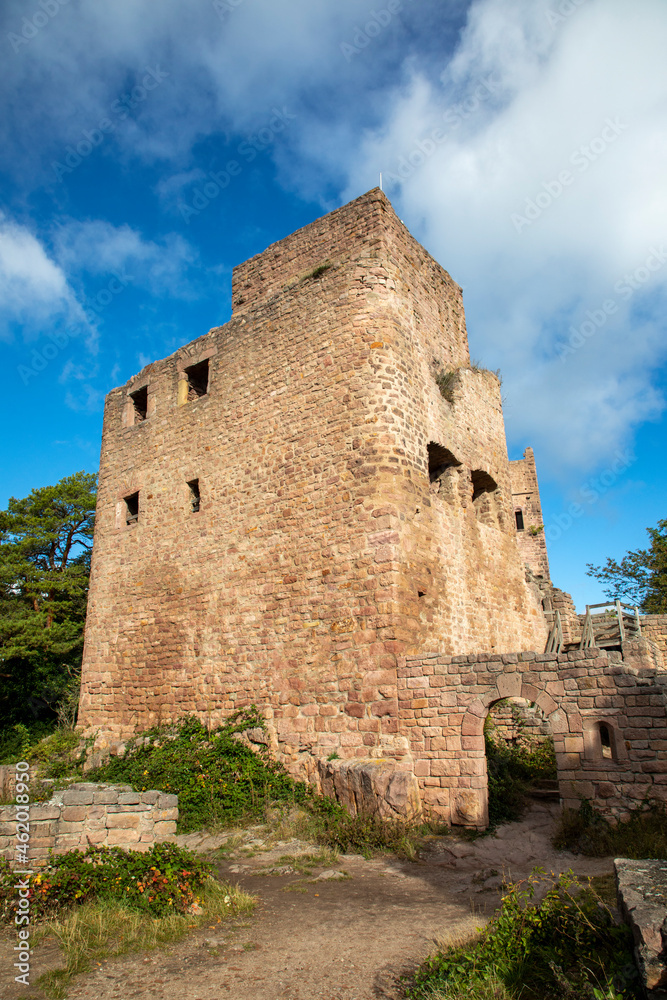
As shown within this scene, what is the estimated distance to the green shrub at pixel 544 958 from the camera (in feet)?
10.7

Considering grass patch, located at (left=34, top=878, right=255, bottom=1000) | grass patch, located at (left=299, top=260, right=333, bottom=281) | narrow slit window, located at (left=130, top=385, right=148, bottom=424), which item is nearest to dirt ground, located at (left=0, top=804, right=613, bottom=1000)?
grass patch, located at (left=34, top=878, right=255, bottom=1000)

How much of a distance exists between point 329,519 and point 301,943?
6.04 meters

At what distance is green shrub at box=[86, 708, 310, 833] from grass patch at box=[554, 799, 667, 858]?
353 centimetres

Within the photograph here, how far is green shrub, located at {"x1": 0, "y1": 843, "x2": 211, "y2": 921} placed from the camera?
203 inches

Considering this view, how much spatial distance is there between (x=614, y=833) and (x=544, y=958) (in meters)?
3.93

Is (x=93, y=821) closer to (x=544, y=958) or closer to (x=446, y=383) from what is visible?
(x=544, y=958)

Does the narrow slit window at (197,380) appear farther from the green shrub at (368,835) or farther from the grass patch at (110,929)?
the grass patch at (110,929)

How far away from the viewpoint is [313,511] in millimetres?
10172

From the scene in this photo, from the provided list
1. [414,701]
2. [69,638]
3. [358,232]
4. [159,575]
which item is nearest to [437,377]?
[358,232]

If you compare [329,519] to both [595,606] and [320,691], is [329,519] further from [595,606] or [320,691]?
[595,606]

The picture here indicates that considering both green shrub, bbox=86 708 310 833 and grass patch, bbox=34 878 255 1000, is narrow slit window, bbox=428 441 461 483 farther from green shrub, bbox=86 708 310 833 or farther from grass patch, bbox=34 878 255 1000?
grass patch, bbox=34 878 255 1000

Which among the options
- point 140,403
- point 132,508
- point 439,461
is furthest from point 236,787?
point 140,403

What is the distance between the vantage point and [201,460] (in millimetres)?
12594

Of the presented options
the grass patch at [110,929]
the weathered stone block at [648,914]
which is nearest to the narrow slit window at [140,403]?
the grass patch at [110,929]
